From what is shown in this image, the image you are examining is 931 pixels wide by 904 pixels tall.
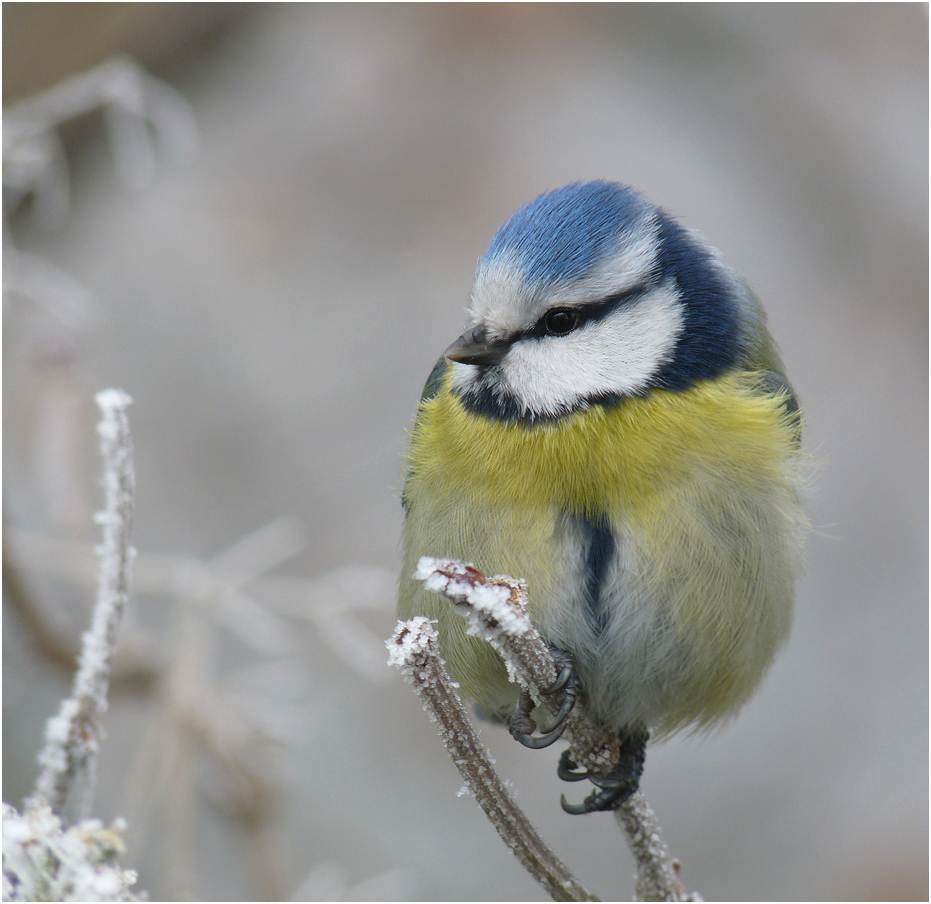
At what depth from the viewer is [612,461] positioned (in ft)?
3.47

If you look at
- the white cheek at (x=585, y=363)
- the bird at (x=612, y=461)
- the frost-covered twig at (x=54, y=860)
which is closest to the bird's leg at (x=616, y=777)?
the bird at (x=612, y=461)

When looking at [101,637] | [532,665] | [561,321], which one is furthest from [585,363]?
[101,637]

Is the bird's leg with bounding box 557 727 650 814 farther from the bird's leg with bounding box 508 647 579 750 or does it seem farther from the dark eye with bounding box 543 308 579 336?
the dark eye with bounding box 543 308 579 336

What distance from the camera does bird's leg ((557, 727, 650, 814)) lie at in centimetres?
105

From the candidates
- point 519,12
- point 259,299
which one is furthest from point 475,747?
point 519,12

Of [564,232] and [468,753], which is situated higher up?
[564,232]

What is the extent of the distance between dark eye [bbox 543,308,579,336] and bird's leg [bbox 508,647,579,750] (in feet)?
1.27

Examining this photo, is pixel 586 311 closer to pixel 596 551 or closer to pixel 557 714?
pixel 596 551

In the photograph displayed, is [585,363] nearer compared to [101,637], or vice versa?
[101,637]

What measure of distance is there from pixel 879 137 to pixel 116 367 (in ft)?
9.28

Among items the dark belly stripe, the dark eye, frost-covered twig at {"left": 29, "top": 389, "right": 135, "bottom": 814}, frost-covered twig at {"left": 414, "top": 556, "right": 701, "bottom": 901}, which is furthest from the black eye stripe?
frost-covered twig at {"left": 29, "top": 389, "right": 135, "bottom": 814}

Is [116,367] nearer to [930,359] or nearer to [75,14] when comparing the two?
[75,14]

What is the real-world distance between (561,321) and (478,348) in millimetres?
106

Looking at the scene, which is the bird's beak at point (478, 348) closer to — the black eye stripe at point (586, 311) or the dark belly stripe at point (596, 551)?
the black eye stripe at point (586, 311)
